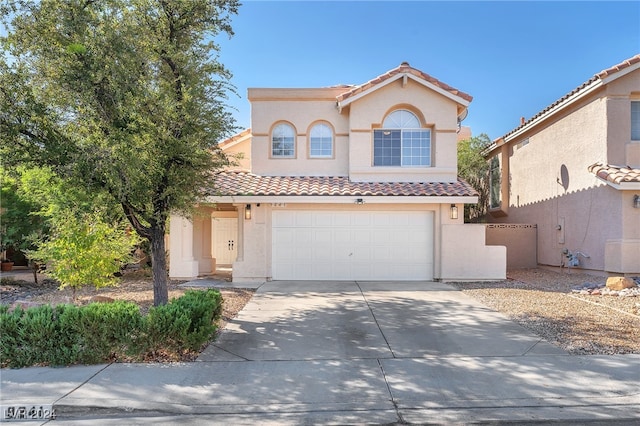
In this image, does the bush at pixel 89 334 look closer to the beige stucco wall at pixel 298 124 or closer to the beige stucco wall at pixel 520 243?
the beige stucco wall at pixel 298 124

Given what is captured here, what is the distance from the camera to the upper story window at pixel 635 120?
12.5 metres

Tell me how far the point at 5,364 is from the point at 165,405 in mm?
2947

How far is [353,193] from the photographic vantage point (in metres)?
12.2

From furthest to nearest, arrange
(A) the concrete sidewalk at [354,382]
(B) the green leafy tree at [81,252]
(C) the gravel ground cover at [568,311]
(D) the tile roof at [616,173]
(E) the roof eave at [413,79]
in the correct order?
(E) the roof eave at [413,79] → (D) the tile roof at [616,173] → (B) the green leafy tree at [81,252] → (C) the gravel ground cover at [568,311] → (A) the concrete sidewalk at [354,382]

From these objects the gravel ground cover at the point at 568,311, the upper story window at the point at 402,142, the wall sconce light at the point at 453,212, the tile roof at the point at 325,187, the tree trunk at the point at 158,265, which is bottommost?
the gravel ground cover at the point at 568,311

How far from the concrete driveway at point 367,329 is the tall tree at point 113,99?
2.92 metres

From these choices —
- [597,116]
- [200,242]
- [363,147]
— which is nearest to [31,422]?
[200,242]

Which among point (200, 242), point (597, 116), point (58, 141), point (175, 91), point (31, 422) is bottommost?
point (31, 422)

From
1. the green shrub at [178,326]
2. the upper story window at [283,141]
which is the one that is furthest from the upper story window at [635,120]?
the green shrub at [178,326]

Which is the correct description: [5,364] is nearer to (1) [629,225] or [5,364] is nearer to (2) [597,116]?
(1) [629,225]

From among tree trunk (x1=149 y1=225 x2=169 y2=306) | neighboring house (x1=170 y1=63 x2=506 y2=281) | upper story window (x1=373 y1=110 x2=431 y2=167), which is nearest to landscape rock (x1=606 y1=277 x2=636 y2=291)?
neighboring house (x1=170 y1=63 x2=506 y2=281)

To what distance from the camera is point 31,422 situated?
4195mm

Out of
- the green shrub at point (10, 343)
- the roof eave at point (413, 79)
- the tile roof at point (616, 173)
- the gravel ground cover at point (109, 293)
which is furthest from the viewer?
the roof eave at point (413, 79)

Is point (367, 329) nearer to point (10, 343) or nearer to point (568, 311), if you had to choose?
point (568, 311)
